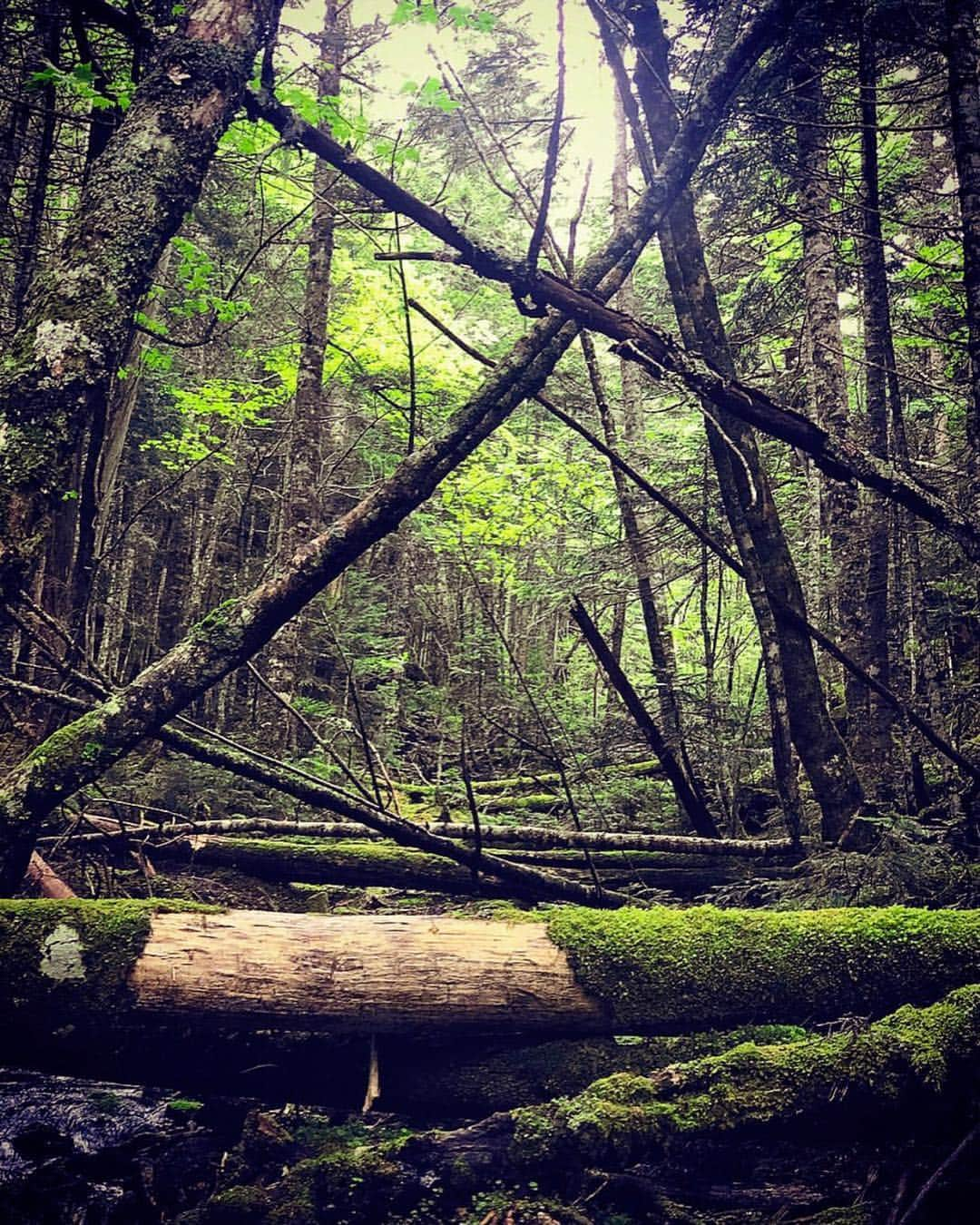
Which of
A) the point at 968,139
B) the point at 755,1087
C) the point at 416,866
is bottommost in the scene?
the point at 755,1087

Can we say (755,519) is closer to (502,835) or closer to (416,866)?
(502,835)

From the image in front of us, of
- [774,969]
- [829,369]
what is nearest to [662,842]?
[774,969]

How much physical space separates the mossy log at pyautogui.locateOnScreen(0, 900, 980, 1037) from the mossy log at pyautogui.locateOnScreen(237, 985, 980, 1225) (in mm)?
441

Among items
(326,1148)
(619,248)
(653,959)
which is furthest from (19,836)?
(619,248)

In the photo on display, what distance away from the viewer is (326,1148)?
14.4 feet

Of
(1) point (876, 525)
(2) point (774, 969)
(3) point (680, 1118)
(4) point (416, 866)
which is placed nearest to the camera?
(3) point (680, 1118)

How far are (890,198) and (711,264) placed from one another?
3.13 metres

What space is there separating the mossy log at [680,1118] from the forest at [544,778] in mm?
20

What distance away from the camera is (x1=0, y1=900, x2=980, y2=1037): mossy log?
14.7 ft

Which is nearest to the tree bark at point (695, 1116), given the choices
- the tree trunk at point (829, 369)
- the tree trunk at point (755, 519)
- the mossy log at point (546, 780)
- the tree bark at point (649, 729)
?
the tree trunk at point (755, 519)

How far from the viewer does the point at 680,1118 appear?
4062 millimetres

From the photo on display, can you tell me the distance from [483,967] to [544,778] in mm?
6425

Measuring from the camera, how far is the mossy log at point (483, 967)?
447 centimetres

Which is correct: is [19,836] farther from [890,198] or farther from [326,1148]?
[890,198]
